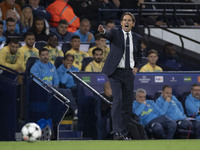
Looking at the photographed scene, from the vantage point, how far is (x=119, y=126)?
843 centimetres

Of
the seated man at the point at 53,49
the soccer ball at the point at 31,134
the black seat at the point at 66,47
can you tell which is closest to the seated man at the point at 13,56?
the seated man at the point at 53,49

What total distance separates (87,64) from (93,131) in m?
2.22

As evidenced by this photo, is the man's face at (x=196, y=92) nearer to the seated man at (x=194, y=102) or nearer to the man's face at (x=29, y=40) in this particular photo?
the seated man at (x=194, y=102)

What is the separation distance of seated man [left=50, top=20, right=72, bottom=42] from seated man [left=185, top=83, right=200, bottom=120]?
13.5ft

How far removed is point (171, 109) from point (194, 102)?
59 centimetres

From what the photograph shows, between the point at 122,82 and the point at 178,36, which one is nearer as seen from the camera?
the point at 122,82

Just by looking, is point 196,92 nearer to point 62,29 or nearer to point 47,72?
point 47,72

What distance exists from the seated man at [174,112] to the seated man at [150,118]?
25cm

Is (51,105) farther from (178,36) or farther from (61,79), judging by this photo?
(178,36)

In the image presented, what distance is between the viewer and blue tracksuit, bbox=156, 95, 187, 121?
37.1 ft

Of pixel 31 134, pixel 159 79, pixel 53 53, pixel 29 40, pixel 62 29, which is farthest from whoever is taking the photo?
pixel 62 29

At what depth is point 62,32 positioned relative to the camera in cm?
1424

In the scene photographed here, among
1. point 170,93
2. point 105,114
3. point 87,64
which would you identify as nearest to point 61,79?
point 87,64
